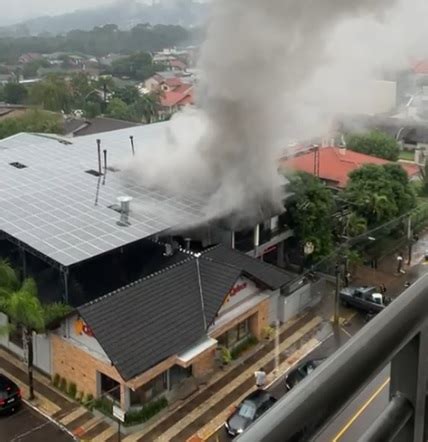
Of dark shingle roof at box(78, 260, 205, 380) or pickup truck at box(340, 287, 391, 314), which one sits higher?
dark shingle roof at box(78, 260, 205, 380)

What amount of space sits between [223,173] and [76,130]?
6477 millimetres

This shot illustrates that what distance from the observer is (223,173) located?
6.69 m

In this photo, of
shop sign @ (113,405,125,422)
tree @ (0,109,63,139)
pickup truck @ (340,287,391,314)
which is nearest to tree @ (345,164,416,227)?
pickup truck @ (340,287,391,314)

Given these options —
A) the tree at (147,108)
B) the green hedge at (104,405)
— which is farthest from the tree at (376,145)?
the tree at (147,108)

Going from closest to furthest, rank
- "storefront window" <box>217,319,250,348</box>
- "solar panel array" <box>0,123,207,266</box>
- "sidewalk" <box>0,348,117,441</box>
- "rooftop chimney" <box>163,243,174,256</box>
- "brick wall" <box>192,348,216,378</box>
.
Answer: "sidewalk" <box>0,348,117,441</box> < "brick wall" <box>192,348,216,378</box> < "storefront window" <box>217,319,250,348</box> < "solar panel array" <box>0,123,207,266</box> < "rooftop chimney" <box>163,243,174,256</box>

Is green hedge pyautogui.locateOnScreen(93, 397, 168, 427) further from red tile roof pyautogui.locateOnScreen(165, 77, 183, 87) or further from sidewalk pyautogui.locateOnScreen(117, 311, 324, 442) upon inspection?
red tile roof pyautogui.locateOnScreen(165, 77, 183, 87)

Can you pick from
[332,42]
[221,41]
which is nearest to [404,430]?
[221,41]

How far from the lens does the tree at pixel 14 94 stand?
20719 mm

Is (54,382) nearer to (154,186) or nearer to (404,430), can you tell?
(154,186)

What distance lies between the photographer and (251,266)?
5.34m

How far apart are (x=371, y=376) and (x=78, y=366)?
13.8 ft

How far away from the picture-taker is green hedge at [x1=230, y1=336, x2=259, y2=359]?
488 cm

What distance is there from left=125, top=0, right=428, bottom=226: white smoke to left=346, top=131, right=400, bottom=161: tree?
233 centimetres

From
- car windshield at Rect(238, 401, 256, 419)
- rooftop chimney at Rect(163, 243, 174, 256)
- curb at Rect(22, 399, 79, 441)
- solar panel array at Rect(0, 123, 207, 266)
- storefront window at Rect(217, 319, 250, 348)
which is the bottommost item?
curb at Rect(22, 399, 79, 441)
